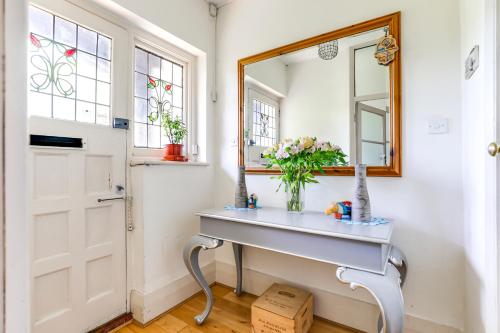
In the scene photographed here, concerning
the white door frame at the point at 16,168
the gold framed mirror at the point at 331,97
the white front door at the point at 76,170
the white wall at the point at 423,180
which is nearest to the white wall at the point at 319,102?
the gold framed mirror at the point at 331,97

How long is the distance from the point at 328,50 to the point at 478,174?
3.91 feet

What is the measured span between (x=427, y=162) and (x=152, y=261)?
1925 mm

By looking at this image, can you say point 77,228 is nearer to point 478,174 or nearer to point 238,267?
point 238,267

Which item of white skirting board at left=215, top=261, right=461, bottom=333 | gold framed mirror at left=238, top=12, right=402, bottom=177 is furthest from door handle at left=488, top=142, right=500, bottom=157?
white skirting board at left=215, top=261, right=461, bottom=333

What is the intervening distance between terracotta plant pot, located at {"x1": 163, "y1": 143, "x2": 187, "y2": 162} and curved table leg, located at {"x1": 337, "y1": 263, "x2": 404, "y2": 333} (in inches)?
58.1

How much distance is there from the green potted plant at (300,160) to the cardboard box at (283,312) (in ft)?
1.94

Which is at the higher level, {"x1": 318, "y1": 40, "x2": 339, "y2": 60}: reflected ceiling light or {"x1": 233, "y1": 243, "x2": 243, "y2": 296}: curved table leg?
{"x1": 318, "y1": 40, "x2": 339, "y2": 60}: reflected ceiling light

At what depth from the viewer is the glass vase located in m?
1.61

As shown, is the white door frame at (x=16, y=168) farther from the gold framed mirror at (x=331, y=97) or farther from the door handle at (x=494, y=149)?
the gold framed mirror at (x=331, y=97)

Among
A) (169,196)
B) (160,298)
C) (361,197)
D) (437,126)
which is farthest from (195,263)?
(437,126)

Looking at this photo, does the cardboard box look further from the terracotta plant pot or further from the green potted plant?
the terracotta plant pot

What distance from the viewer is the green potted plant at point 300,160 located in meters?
1.55

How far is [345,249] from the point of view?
1.15 metres

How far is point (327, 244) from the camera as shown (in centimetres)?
120
